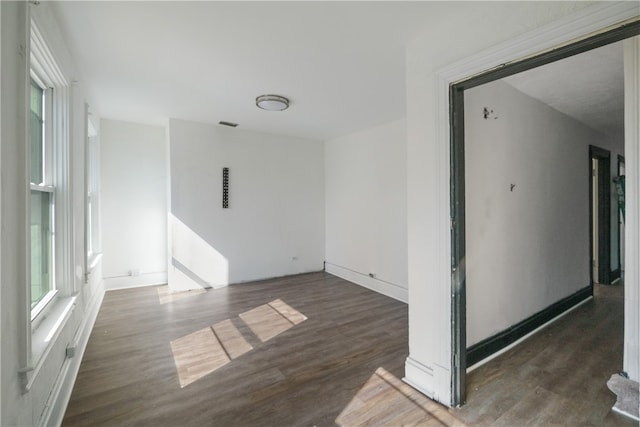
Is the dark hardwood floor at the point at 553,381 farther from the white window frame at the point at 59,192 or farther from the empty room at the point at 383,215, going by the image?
the white window frame at the point at 59,192

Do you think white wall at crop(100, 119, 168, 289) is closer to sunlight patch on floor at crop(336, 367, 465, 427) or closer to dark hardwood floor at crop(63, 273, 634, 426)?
dark hardwood floor at crop(63, 273, 634, 426)

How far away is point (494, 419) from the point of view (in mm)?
1772

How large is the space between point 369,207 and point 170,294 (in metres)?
3.31

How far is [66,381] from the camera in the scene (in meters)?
1.96

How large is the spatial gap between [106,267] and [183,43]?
12.4ft

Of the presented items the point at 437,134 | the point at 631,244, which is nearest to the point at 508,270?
the point at 631,244

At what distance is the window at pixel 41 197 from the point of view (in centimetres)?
178

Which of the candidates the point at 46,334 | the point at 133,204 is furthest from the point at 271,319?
the point at 133,204

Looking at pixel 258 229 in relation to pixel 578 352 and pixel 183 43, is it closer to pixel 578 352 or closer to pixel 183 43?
pixel 183 43

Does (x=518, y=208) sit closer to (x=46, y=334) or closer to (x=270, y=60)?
(x=270, y=60)

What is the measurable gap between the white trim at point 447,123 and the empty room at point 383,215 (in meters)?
0.01

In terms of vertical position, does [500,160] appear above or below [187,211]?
above

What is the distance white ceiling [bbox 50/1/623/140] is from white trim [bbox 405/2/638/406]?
1.20 ft

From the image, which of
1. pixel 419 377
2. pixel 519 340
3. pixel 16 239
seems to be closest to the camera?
pixel 16 239
